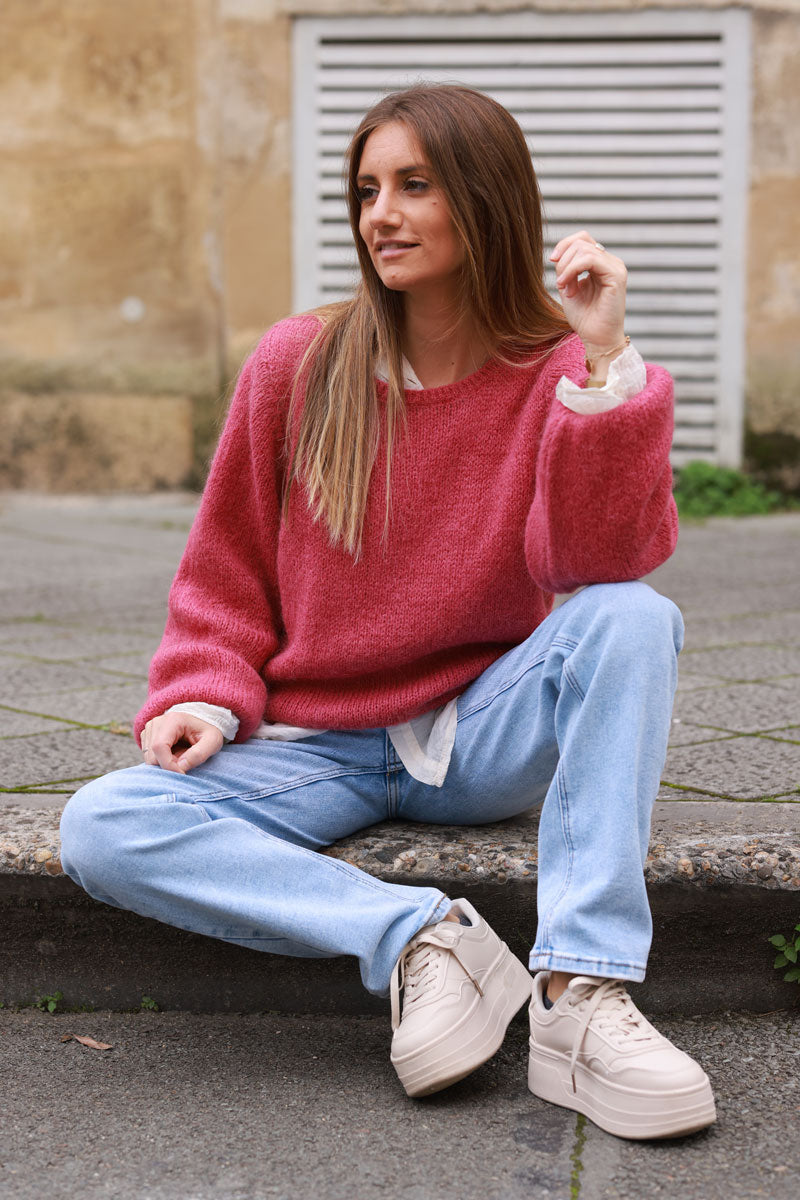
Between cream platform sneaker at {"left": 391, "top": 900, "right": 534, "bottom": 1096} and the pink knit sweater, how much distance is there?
1.18ft

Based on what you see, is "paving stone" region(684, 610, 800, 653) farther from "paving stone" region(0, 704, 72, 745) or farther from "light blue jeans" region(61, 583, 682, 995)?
"light blue jeans" region(61, 583, 682, 995)

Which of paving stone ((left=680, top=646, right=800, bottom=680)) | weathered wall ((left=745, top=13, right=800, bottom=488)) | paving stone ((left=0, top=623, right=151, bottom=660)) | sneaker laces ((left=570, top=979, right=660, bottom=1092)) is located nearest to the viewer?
sneaker laces ((left=570, top=979, right=660, bottom=1092))

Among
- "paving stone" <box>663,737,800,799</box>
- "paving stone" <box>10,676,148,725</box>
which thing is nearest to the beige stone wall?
"paving stone" <box>10,676,148,725</box>

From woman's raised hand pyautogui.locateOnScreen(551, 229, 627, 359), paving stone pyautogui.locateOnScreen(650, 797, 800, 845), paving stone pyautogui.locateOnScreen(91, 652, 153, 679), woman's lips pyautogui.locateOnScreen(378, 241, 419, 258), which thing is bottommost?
paving stone pyautogui.locateOnScreen(91, 652, 153, 679)

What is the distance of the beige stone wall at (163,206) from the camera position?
7.46 metres

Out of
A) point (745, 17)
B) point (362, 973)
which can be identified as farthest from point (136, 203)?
point (362, 973)

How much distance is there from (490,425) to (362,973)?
2.56 feet

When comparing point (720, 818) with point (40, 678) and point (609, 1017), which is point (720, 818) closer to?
point (609, 1017)

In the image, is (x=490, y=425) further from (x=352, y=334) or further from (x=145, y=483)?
(x=145, y=483)

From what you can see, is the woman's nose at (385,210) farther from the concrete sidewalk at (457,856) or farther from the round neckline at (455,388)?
the concrete sidewalk at (457,856)

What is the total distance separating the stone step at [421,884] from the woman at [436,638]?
109 mm

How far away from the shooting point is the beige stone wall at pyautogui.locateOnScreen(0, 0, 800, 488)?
7457 millimetres

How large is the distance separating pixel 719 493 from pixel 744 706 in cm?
460

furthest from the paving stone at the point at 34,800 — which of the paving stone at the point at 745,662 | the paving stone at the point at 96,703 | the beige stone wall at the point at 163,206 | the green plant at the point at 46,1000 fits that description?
the beige stone wall at the point at 163,206
